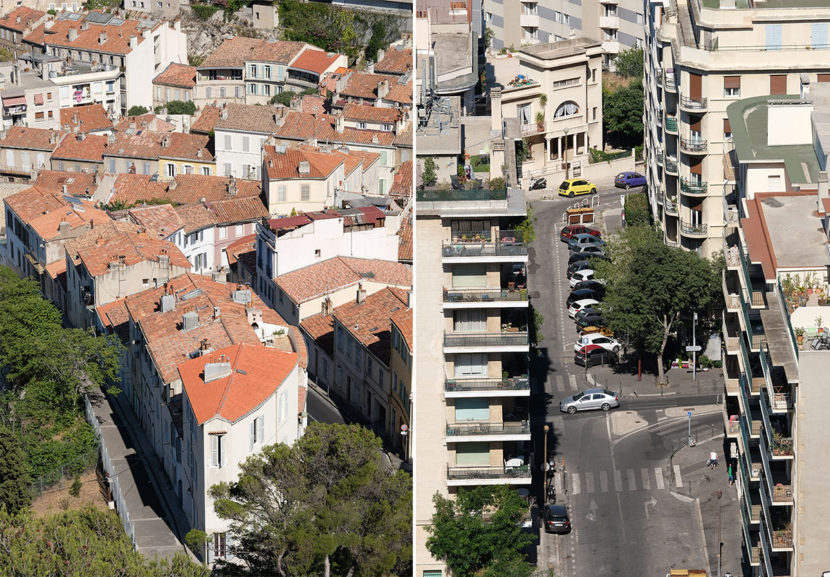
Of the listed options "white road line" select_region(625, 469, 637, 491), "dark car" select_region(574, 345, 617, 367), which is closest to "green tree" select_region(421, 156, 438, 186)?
"white road line" select_region(625, 469, 637, 491)

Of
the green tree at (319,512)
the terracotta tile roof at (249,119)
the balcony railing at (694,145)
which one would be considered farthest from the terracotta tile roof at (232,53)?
the green tree at (319,512)

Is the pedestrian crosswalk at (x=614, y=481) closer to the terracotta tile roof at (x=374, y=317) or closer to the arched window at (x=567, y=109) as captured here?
the terracotta tile roof at (x=374, y=317)

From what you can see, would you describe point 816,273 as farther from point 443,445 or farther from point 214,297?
point 214,297

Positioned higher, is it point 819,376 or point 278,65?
point 819,376

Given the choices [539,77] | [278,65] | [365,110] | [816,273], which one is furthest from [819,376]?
[278,65]

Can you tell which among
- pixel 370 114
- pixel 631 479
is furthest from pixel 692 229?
pixel 370 114

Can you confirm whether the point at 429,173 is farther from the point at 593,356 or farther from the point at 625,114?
the point at 625,114

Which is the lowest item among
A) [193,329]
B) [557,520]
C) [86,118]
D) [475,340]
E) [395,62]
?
[86,118]
